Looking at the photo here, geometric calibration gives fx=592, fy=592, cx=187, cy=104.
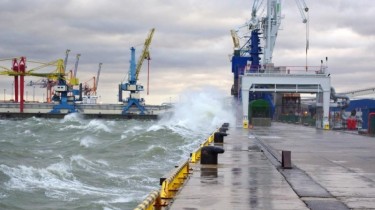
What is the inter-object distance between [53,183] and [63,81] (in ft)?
406

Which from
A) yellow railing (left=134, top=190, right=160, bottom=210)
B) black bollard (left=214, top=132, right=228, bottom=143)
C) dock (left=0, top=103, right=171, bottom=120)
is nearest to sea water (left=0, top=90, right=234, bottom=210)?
black bollard (left=214, top=132, right=228, bottom=143)

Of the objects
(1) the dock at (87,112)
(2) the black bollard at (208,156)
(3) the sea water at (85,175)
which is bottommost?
(3) the sea water at (85,175)

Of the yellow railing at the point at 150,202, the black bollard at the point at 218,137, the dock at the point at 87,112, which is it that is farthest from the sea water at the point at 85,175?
the dock at the point at 87,112

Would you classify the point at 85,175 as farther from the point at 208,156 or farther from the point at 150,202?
the point at 150,202

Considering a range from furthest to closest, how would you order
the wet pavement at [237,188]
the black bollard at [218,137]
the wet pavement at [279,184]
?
the black bollard at [218,137] < the wet pavement at [279,184] < the wet pavement at [237,188]

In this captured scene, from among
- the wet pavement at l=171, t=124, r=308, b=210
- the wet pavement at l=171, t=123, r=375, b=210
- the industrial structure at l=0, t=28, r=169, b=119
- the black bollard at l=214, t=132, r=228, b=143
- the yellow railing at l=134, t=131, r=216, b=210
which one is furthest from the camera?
the industrial structure at l=0, t=28, r=169, b=119

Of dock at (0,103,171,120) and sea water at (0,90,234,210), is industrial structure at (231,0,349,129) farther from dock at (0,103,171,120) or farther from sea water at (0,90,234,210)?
dock at (0,103,171,120)

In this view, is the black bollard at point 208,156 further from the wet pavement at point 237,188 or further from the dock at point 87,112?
the dock at point 87,112

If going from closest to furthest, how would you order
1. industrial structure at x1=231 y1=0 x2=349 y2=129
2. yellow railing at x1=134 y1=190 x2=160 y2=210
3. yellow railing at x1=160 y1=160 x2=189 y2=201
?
yellow railing at x1=134 y1=190 x2=160 y2=210 → yellow railing at x1=160 y1=160 x2=189 y2=201 → industrial structure at x1=231 y1=0 x2=349 y2=129

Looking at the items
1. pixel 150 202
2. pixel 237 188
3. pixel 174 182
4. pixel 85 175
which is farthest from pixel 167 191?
pixel 85 175

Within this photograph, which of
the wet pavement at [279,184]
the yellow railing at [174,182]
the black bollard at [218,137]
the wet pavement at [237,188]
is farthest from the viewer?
the black bollard at [218,137]

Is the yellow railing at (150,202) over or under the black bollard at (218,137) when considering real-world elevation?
under

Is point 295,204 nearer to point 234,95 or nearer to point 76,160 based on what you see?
point 76,160

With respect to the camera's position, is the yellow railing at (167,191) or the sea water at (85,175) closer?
the yellow railing at (167,191)
